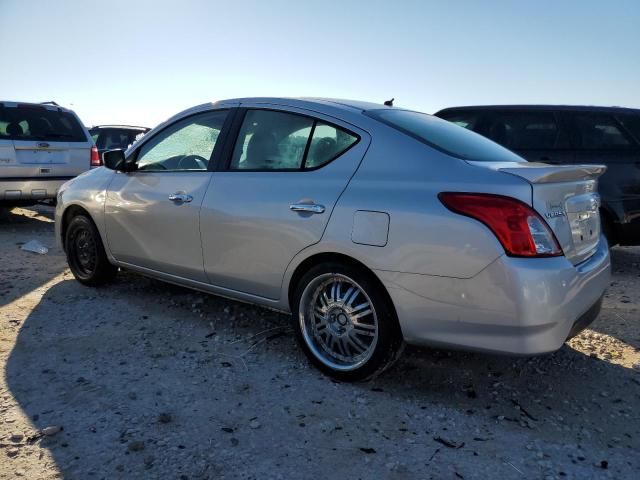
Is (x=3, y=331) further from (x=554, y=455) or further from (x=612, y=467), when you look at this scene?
(x=612, y=467)

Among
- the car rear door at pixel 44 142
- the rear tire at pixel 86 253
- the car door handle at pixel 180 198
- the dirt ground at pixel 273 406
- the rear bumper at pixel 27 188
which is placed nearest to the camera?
the dirt ground at pixel 273 406

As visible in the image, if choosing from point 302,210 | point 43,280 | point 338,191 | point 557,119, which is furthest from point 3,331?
point 557,119

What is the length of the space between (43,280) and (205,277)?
229 centimetres

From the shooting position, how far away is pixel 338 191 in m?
2.98

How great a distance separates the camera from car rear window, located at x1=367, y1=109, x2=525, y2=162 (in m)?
2.99

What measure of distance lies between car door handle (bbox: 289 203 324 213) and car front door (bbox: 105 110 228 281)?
828mm

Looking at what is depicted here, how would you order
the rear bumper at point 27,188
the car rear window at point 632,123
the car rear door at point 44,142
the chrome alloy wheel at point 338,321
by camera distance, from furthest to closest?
the car rear door at point 44,142 < the rear bumper at point 27,188 < the car rear window at point 632,123 < the chrome alloy wheel at point 338,321

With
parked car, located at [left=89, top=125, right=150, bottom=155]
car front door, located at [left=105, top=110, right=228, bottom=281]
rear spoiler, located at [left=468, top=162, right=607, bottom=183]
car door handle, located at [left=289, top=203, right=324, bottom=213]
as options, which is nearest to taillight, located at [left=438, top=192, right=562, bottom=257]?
rear spoiler, located at [left=468, top=162, right=607, bottom=183]

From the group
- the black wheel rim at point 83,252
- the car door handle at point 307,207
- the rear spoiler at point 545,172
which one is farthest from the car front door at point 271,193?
the black wheel rim at point 83,252

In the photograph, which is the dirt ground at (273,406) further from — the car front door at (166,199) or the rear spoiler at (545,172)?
the rear spoiler at (545,172)

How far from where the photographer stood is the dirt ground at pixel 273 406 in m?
2.38

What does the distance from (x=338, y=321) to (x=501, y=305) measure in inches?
38.7

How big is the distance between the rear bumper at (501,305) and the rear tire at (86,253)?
2.87 meters

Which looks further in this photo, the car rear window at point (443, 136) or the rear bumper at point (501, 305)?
the car rear window at point (443, 136)
